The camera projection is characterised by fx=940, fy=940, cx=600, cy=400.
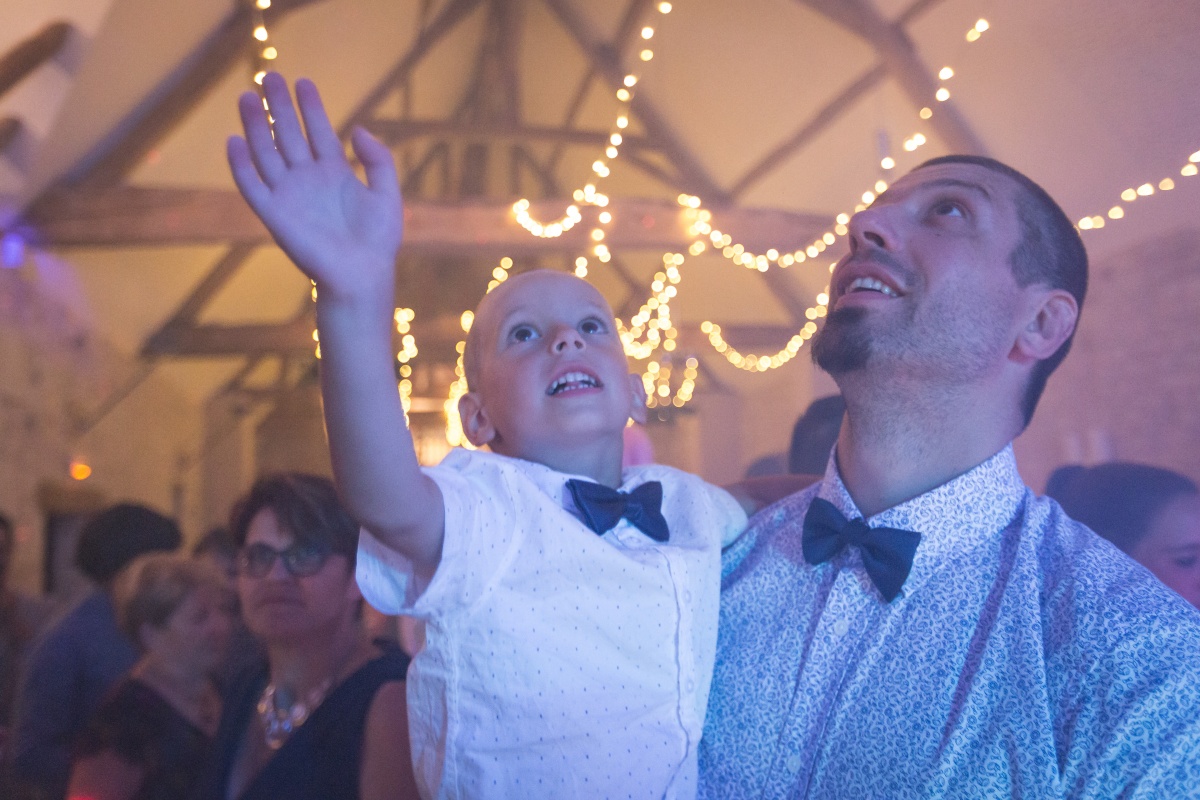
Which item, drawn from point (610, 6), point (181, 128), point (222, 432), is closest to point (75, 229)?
point (181, 128)

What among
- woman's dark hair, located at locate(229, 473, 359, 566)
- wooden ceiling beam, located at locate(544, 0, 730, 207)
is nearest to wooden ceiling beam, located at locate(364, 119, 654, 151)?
wooden ceiling beam, located at locate(544, 0, 730, 207)

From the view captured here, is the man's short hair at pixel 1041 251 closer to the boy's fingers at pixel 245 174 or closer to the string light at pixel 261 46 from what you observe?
the boy's fingers at pixel 245 174

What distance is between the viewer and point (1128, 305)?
4332 mm

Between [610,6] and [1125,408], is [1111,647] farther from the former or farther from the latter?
[610,6]

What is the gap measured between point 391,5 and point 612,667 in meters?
6.70

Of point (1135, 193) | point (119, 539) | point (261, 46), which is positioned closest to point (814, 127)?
point (1135, 193)

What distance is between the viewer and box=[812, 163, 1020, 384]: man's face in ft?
4.29

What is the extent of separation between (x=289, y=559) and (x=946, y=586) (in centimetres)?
127

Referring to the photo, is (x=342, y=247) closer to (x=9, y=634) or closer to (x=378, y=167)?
(x=378, y=167)

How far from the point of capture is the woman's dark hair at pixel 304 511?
191 centimetres

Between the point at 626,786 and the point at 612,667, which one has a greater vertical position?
the point at 612,667

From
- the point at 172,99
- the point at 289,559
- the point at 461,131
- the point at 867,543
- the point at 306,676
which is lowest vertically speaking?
the point at 306,676

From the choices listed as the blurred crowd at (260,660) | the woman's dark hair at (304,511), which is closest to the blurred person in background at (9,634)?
the blurred crowd at (260,660)

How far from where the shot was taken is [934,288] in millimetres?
1322
